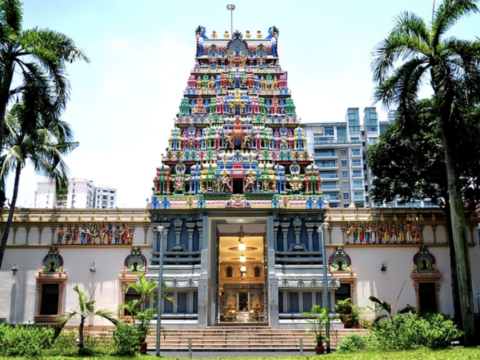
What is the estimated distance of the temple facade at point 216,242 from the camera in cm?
2478

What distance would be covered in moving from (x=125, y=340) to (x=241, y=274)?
2093cm

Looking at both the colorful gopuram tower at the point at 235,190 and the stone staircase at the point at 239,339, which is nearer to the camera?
the stone staircase at the point at 239,339

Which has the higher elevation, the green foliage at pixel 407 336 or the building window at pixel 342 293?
the building window at pixel 342 293

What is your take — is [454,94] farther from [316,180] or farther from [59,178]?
[59,178]

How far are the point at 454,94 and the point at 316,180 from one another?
1003 cm

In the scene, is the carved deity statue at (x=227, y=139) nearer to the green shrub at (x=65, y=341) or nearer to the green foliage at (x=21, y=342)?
the green shrub at (x=65, y=341)

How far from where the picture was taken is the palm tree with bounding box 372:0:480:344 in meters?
17.6

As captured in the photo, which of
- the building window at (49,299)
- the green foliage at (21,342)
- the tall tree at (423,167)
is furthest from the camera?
the building window at (49,299)

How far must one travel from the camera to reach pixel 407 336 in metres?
15.8

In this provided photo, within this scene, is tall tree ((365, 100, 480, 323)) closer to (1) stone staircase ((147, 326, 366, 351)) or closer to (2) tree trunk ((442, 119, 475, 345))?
(2) tree trunk ((442, 119, 475, 345))

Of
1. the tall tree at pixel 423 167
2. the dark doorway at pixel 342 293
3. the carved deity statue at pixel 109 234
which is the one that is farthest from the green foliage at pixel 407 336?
the carved deity statue at pixel 109 234

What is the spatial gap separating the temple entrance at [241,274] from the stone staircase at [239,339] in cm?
767

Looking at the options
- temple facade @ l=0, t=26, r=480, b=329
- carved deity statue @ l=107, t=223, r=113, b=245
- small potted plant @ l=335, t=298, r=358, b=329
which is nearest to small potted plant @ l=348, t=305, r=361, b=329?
small potted plant @ l=335, t=298, r=358, b=329

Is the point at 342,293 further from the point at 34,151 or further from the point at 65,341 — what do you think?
the point at 34,151
